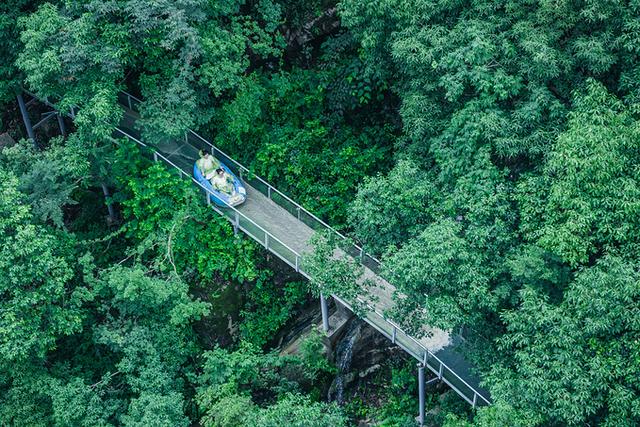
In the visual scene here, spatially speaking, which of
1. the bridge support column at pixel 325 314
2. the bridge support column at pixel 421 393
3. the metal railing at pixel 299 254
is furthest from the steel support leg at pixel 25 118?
the bridge support column at pixel 421 393

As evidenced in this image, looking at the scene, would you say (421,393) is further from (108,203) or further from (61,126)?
(61,126)

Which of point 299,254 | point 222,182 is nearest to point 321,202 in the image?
point 299,254

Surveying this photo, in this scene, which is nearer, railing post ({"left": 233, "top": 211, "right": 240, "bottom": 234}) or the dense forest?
the dense forest

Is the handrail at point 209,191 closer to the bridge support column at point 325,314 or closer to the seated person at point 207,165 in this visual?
the seated person at point 207,165

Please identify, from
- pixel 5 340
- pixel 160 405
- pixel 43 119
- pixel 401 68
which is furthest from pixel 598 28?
pixel 43 119

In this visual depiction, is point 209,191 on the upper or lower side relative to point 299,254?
upper

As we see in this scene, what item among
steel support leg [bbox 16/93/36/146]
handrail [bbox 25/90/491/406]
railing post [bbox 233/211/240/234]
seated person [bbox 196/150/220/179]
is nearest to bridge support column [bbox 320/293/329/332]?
handrail [bbox 25/90/491/406]

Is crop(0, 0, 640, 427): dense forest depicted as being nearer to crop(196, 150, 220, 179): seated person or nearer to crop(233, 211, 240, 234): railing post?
crop(233, 211, 240, 234): railing post
